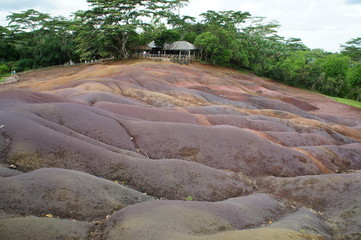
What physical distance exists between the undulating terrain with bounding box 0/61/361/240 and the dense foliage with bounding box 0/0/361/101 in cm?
3611

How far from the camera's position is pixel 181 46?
245ft

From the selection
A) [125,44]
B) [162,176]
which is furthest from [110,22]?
[162,176]

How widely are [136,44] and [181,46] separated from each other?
11.0 meters

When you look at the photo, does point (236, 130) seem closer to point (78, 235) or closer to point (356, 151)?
point (356, 151)

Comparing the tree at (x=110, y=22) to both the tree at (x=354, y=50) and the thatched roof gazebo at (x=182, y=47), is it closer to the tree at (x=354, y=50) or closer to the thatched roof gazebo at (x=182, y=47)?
the thatched roof gazebo at (x=182, y=47)

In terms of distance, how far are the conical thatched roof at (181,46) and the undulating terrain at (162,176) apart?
1740 inches

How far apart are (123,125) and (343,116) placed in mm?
39510

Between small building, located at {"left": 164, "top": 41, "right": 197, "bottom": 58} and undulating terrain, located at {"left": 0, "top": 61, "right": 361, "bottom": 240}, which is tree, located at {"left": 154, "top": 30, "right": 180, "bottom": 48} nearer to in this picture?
small building, located at {"left": 164, "top": 41, "right": 197, "bottom": 58}

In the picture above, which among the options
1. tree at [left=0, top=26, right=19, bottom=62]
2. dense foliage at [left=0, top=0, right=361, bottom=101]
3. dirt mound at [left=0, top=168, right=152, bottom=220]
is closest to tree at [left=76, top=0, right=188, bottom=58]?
dense foliage at [left=0, top=0, right=361, bottom=101]

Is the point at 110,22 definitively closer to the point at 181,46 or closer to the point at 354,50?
the point at 181,46

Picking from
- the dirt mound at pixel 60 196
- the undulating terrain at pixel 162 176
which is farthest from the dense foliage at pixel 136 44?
the dirt mound at pixel 60 196

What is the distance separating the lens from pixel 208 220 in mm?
11312

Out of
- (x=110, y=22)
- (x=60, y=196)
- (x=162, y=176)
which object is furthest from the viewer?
(x=110, y=22)

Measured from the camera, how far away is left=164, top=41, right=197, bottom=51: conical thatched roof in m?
74.2
